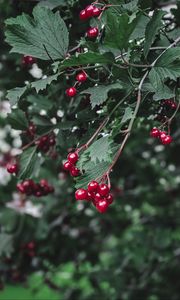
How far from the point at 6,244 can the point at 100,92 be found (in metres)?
2.46

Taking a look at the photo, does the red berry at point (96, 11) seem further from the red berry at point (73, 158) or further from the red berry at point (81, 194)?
the red berry at point (81, 194)

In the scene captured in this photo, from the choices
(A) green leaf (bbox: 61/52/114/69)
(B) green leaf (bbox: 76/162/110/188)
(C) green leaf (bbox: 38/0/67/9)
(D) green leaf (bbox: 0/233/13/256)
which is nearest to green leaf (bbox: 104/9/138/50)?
(A) green leaf (bbox: 61/52/114/69)

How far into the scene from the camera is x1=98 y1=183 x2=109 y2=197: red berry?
5.23ft

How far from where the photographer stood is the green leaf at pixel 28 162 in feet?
7.84

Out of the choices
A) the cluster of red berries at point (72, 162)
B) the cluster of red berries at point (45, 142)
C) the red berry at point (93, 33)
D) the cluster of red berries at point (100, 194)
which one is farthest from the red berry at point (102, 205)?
the cluster of red berries at point (45, 142)

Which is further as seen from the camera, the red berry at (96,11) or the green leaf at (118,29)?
the red berry at (96,11)

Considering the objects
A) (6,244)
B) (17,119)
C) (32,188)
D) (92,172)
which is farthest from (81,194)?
(6,244)

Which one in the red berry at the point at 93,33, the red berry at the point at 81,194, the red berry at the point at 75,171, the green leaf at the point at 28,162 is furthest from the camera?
the green leaf at the point at 28,162

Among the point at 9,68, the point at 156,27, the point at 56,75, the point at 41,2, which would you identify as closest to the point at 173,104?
the point at 156,27

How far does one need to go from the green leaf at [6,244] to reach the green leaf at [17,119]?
5.18 feet

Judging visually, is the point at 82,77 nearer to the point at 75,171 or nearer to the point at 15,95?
the point at 15,95

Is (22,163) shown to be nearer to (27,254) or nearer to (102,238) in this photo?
(27,254)

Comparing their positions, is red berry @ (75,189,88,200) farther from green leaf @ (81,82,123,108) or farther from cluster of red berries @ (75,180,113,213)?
green leaf @ (81,82,123,108)

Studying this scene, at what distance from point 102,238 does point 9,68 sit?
8.76 ft
